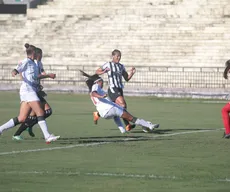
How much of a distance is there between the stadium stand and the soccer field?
1780 cm

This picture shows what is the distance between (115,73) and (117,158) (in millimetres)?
7112

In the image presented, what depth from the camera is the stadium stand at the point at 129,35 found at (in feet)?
143

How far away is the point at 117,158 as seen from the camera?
15.2 metres

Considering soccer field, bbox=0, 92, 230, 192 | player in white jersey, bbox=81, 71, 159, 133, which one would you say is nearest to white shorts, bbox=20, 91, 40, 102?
soccer field, bbox=0, 92, 230, 192

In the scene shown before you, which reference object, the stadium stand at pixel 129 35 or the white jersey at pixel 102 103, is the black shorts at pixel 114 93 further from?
the stadium stand at pixel 129 35

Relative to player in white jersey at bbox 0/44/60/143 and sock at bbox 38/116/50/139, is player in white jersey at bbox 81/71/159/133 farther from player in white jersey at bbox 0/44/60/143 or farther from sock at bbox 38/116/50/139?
sock at bbox 38/116/50/139

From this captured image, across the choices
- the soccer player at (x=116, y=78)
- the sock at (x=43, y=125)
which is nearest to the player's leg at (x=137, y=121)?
the soccer player at (x=116, y=78)

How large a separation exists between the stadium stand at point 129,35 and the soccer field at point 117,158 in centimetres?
1780

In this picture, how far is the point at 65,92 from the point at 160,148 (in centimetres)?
2279

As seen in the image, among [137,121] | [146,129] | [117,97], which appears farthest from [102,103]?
[117,97]

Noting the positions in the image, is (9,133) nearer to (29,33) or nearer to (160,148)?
(160,148)

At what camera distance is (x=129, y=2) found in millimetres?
50031

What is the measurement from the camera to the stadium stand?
43438 millimetres

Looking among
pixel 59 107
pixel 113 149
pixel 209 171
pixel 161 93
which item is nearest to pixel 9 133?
pixel 113 149
